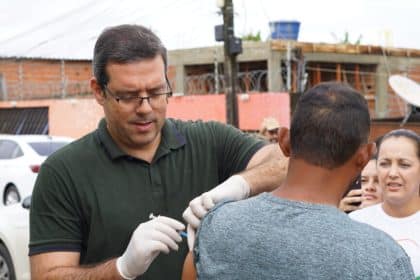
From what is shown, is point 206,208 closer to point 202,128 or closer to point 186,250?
point 186,250

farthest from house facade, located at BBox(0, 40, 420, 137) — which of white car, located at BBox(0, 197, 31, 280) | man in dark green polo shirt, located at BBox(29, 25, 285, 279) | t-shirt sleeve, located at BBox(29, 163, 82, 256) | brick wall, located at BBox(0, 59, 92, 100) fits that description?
t-shirt sleeve, located at BBox(29, 163, 82, 256)

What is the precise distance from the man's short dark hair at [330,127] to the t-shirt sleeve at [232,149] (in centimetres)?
97

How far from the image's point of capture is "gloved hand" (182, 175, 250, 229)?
2.10 meters

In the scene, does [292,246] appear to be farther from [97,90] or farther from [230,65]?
[230,65]

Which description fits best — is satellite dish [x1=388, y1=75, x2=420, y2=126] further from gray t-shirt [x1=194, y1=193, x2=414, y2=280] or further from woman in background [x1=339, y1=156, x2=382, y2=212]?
gray t-shirt [x1=194, y1=193, x2=414, y2=280]

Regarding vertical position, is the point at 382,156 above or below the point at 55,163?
below

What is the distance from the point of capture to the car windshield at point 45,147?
11539 mm

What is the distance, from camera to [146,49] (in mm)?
2508

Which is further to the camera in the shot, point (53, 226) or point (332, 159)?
point (53, 226)

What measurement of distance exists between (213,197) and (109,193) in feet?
1.55

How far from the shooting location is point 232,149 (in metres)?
2.82

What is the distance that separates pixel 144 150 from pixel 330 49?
1516 centimetres

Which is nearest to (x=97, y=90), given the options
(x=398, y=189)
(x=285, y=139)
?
(x=285, y=139)

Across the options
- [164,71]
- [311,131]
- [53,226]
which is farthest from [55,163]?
[311,131]
